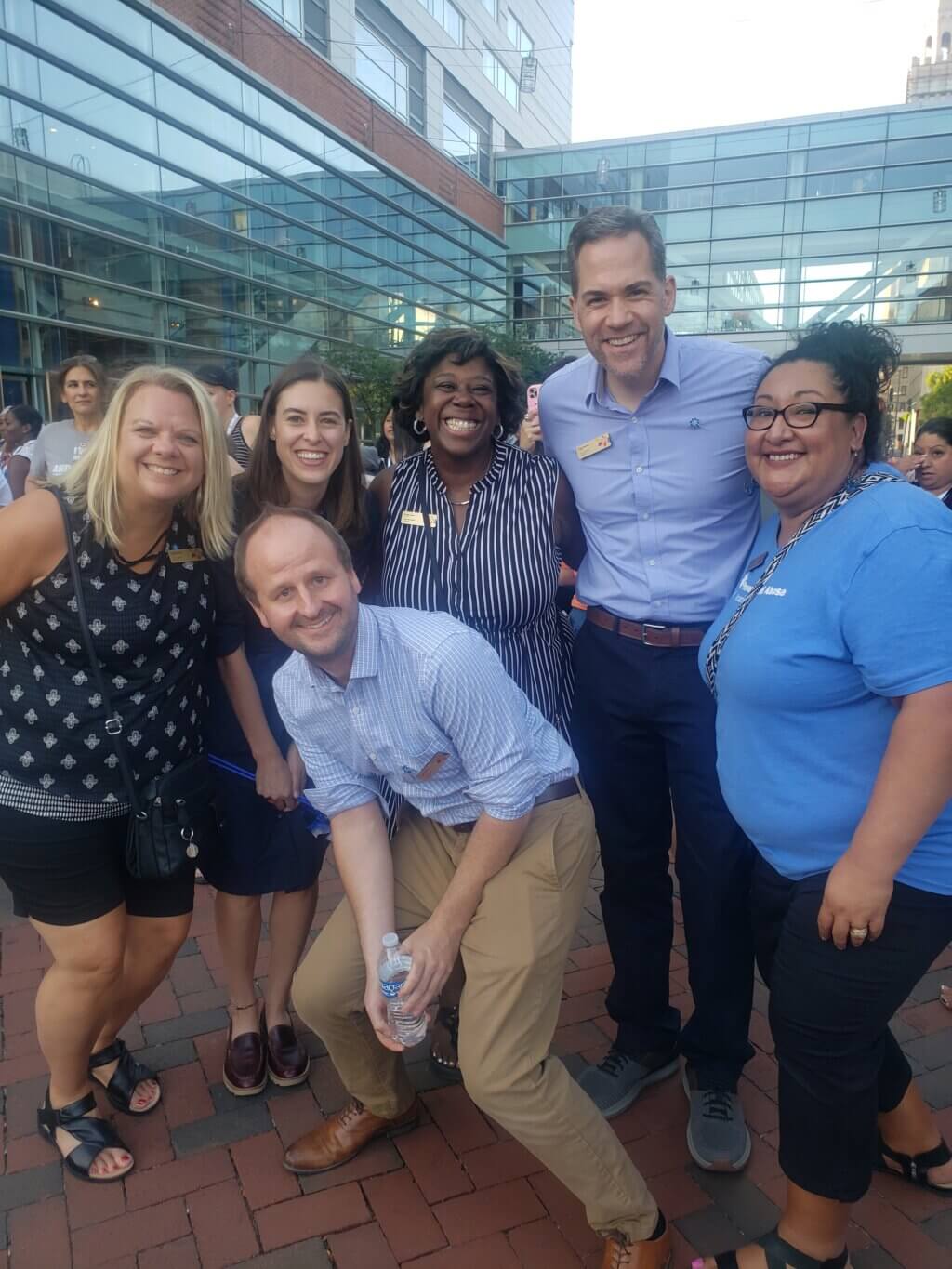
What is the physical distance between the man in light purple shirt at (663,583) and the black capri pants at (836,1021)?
59cm

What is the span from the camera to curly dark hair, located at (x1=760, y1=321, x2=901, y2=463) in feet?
5.98

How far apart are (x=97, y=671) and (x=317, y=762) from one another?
58cm

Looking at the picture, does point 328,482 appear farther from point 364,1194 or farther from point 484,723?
point 364,1194

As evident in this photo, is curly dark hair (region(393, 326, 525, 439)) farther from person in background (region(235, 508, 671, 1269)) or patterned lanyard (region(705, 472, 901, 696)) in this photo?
patterned lanyard (region(705, 472, 901, 696))

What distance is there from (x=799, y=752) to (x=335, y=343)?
20.0 meters

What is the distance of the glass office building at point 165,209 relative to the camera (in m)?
12.3

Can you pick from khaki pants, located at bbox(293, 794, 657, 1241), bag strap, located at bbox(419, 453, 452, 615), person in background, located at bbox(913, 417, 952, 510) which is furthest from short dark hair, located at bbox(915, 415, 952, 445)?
khaki pants, located at bbox(293, 794, 657, 1241)

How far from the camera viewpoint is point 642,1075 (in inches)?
105

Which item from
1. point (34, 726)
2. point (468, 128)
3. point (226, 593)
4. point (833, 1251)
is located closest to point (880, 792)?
point (833, 1251)

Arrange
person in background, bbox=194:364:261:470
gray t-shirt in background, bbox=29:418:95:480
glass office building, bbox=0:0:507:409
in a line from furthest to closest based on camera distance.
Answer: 1. glass office building, bbox=0:0:507:409
2. gray t-shirt in background, bbox=29:418:95:480
3. person in background, bbox=194:364:261:470

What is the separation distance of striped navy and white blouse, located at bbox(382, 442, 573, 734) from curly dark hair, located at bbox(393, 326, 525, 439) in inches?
5.5

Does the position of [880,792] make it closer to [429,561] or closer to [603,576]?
[603,576]

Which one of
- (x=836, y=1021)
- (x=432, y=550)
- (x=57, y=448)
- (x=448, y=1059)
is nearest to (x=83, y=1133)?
(x=448, y=1059)

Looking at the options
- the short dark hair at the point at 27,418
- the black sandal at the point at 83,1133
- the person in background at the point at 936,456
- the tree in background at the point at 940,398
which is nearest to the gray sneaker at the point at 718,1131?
the black sandal at the point at 83,1133
